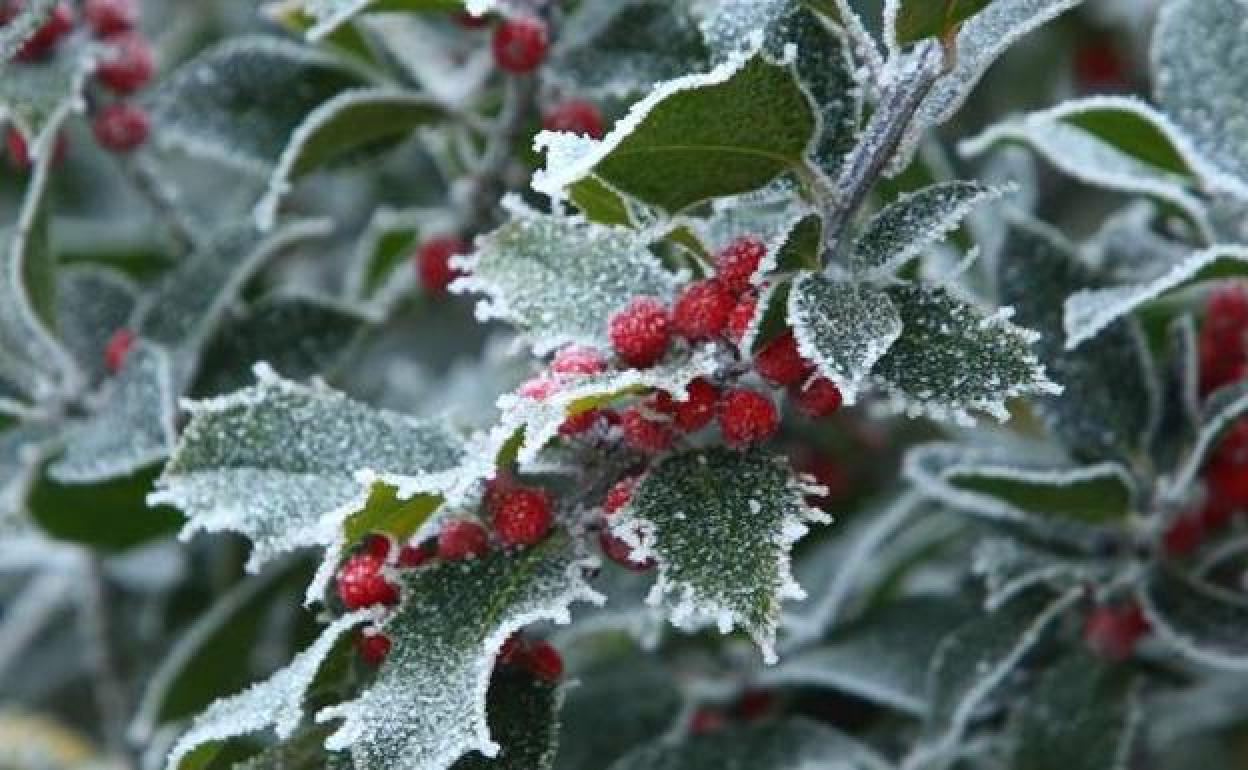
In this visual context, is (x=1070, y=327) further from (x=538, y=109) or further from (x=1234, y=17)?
(x=538, y=109)

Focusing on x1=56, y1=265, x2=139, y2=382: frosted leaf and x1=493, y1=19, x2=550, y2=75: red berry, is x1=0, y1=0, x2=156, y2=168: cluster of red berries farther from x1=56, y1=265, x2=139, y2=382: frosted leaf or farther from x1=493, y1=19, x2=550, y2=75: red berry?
x1=493, y1=19, x2=550, y2=75: red berry

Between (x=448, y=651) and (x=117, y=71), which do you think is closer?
(x=448, y=651)

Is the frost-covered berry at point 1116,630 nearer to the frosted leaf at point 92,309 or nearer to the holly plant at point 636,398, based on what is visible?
the holly plant at point 636,398

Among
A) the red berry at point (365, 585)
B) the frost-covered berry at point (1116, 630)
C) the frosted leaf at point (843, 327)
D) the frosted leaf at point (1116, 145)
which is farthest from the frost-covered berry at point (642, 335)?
the frost-covered berry at point (1116, 630)

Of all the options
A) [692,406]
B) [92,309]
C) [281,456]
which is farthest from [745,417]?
[92,309]

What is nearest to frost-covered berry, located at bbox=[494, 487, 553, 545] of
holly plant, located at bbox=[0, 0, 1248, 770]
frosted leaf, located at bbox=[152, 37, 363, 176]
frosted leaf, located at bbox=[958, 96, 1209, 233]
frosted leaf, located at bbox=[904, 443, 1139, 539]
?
holly plant, located at bbox=[0, 0, 1248, 770]

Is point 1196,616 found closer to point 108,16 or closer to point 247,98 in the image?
point 247,98
